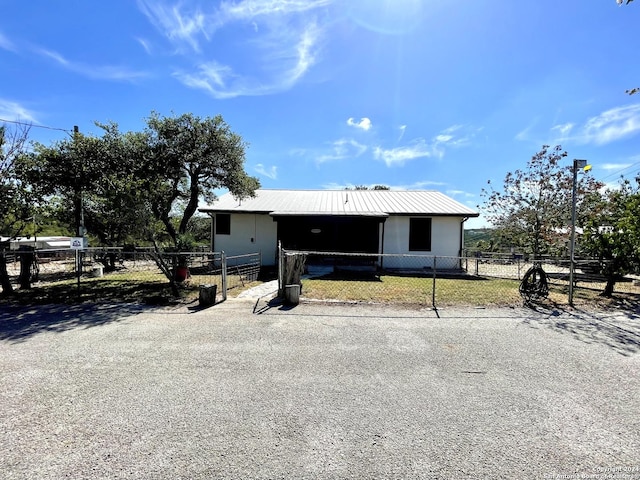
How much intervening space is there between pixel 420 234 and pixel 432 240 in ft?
2.19

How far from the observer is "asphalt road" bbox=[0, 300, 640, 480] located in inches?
94.4

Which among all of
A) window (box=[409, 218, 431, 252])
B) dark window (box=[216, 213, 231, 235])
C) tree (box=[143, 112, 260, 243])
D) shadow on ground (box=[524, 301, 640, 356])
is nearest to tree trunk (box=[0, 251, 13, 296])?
tree (box=[143, 112, 260, 243])

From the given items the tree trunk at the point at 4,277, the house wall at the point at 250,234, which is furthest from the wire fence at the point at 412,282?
the tree trunk at the point at 4,277

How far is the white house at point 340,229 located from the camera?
51.3 ft

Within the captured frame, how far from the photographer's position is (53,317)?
256 inches

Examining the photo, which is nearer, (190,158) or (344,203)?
(190,158)

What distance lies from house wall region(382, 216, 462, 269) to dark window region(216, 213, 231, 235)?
27.0 feet

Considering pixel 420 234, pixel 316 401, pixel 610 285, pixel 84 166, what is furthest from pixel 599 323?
pixel 84 166

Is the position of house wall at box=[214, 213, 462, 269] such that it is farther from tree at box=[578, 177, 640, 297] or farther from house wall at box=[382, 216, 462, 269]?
tree at box=[578, 177, 640, 297]

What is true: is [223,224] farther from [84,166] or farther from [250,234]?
[84,166]

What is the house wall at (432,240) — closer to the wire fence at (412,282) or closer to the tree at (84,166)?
the wire fence at (412,282)

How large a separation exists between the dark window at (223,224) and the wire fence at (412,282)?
15.2 feet

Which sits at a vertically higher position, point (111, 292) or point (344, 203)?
point (344, 203)

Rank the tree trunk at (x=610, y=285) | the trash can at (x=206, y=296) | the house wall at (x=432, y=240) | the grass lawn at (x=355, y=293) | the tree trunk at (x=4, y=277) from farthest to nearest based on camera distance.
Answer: the house wall at (x=432, y=240)
the tree trunk at (x=610, y=285)
the tree trunk at (x=4, y=277)
the grass lawn at (x=355, y=293)
the trash can at (x=206, y=296)
